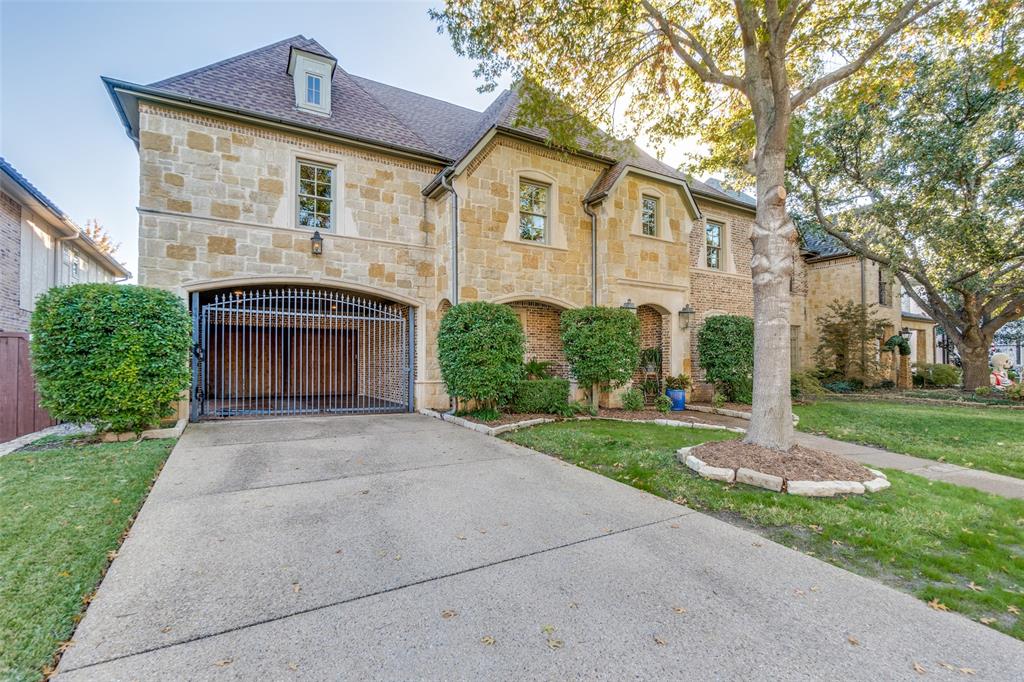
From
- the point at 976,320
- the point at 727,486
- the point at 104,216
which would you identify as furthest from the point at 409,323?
the point at 104,216

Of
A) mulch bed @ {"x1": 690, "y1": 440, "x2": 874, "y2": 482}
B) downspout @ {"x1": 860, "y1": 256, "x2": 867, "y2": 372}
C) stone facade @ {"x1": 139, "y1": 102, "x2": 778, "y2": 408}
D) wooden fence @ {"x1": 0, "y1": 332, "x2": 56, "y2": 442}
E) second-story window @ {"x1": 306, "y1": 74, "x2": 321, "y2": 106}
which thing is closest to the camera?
mulch bed @ {"x1": 690, "y1": 440, "x2": 874, "y2": 482}

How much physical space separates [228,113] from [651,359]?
1088cm

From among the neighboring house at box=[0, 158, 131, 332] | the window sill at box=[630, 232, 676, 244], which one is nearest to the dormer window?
the neighboring house at box=[0, 158, 131, 332]

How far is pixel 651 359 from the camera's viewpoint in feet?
38.5

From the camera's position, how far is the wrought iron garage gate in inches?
344

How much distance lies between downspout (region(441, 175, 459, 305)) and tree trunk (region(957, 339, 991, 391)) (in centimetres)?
1695

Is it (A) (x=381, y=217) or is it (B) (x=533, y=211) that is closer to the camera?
(A) (x=381, y=217)

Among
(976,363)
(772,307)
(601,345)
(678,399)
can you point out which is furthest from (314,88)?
(976,363)

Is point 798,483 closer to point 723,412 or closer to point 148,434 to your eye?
point 723,412

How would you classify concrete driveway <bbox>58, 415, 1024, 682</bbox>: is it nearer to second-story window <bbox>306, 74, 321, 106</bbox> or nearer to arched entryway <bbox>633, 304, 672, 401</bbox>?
arched entryway <bbox>633, 304, 672, 401</bbox>

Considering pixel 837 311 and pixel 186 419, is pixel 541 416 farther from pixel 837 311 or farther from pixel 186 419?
pixel 837 311

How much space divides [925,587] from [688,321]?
30.9 feet

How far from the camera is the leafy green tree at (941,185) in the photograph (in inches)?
452

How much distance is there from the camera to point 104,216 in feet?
78.4
